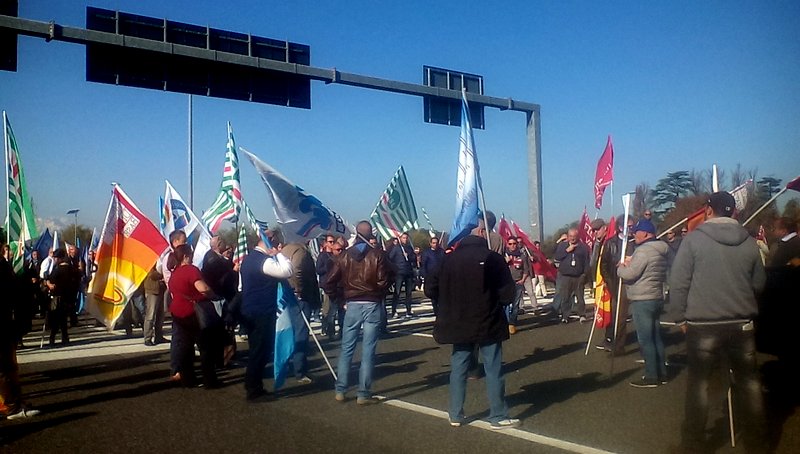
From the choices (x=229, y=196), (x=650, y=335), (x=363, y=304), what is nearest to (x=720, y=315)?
(x=650, y=335)

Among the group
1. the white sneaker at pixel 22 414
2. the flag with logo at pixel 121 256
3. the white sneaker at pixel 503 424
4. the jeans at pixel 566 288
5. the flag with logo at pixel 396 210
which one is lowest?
the white sneaker at pixel 22 414

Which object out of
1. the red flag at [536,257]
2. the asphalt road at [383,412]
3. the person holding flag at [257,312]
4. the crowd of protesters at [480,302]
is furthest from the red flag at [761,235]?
the person holding flag at [257,312]

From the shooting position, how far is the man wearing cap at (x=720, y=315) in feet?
17.7

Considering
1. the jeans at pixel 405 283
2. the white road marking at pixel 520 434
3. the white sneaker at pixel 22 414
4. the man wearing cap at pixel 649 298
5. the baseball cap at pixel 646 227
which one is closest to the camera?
the white road marking at pixel 520 434

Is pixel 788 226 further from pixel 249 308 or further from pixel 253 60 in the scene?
pixel 253 60

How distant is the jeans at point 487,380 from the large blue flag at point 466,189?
196cm

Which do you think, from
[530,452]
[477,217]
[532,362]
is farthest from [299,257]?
[530,452]

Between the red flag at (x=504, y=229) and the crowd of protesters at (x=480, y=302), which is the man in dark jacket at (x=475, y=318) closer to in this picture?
the crowd of protesters at (x=480, y=302)

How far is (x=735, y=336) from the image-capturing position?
5.40m

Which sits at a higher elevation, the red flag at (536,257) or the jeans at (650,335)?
the red flag at (536,257)

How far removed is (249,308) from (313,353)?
13.2 feet

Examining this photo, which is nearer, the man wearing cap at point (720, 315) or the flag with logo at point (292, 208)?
the man wearing cap at point (720, 315)

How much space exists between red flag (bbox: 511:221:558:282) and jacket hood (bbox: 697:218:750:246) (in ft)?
36.6

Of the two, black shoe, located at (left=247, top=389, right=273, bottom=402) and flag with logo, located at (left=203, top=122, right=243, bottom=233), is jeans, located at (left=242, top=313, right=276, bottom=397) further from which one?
flag with logo, located at (left=203, top=122, right=243, bottom=233)
